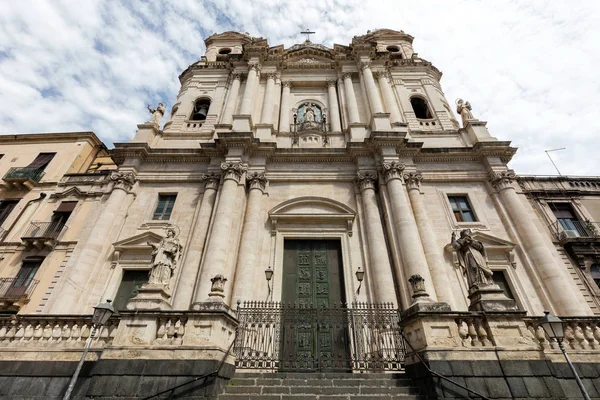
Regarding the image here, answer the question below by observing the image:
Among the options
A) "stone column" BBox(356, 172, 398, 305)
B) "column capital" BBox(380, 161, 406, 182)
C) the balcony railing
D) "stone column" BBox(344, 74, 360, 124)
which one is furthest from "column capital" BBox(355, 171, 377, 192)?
the balcony railing

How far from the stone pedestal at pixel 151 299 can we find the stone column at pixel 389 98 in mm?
14164

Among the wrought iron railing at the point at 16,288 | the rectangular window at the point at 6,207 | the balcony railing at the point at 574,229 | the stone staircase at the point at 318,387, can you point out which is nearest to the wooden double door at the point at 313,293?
the stone staircase at the point at 318,387

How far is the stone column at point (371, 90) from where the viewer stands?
16719mm

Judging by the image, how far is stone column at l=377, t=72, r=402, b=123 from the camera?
17203 millimetres

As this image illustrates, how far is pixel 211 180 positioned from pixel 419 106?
13.7 meters

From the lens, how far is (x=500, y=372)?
6.64m

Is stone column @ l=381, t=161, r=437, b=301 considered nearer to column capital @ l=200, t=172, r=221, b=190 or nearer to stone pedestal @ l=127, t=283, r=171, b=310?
column capital @ l=200, t=172, r=221, b=190

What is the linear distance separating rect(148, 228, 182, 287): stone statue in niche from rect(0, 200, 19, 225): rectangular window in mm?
13202

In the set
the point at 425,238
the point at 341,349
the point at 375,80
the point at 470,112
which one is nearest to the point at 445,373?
the point at 341,349

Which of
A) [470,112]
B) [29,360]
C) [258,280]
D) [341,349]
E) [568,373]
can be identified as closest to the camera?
[568,373]

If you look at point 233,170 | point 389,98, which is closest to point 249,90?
point 233,170

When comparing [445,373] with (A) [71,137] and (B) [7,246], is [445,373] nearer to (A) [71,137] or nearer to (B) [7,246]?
(B) [7,246]

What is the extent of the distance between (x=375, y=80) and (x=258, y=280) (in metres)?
14.7

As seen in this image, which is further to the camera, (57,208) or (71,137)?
(71,137)
